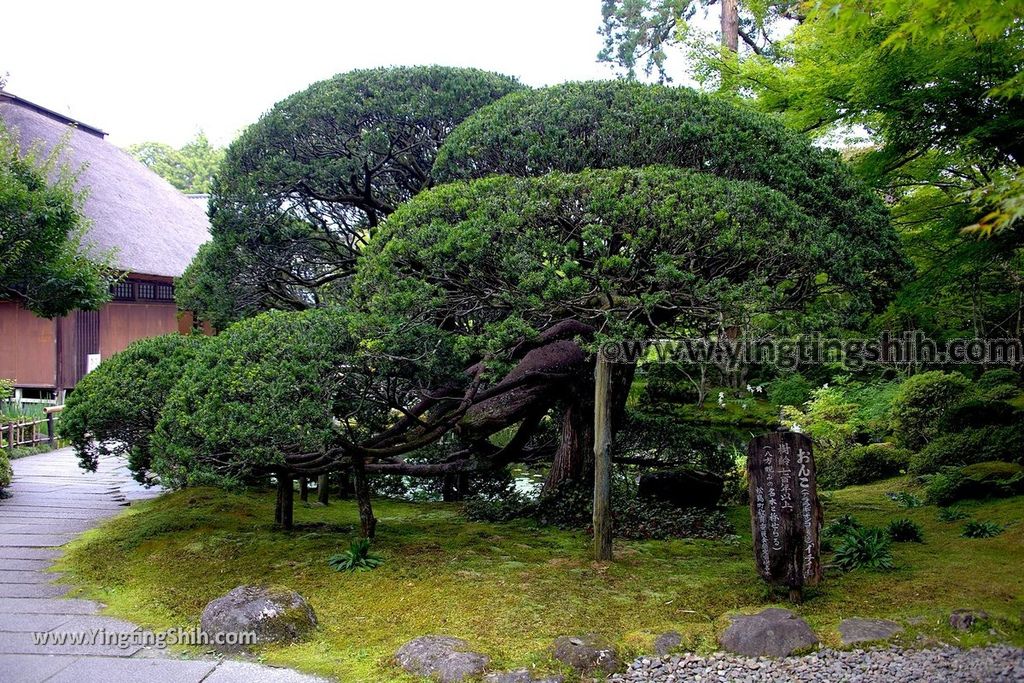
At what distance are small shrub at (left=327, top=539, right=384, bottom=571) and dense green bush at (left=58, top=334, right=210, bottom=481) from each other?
2283 mm

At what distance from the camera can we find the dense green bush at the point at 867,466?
1152cm

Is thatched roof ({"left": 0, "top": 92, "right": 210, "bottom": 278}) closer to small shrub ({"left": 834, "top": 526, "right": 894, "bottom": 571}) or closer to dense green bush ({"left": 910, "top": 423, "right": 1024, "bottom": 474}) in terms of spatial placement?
small shrub ({"left": 834, "top": 526, "right": 894, "bottom": 571})

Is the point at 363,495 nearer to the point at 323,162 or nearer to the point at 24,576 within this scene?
the point at 24,576

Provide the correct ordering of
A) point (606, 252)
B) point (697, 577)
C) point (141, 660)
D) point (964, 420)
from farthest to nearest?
1. point (964, 420)
2. point (697, 577)
3. point (606, 252)
4. point (141, 660)

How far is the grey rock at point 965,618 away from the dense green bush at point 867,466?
21.6ft

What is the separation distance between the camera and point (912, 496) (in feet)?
30.5

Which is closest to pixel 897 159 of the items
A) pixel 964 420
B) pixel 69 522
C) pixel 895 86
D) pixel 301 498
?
pixel 895 86

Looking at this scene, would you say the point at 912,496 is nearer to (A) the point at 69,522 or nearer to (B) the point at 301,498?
(B) the point at 301,498

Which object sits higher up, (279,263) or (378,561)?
(279,263)

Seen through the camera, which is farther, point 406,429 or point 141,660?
point 406,429

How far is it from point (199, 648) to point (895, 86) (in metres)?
8.44

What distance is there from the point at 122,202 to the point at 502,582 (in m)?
16.3

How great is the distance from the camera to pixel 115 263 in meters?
15.1

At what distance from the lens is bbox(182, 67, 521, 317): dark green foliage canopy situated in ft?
30.1
